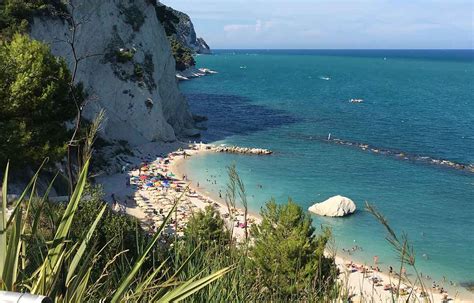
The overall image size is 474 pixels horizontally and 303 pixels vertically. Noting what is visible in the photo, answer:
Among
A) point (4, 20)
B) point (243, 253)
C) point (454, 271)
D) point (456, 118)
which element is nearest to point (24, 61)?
point (4, 20)

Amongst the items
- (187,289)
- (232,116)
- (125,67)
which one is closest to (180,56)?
(232,116)

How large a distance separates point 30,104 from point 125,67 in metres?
23.5

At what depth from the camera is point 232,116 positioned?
2650 inches

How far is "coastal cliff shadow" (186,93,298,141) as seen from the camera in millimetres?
57203

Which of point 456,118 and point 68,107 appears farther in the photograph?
point 456,118

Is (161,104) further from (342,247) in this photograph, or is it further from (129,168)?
(342,247)

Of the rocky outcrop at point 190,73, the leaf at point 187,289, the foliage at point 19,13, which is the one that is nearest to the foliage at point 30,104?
the foliage at point 19,13

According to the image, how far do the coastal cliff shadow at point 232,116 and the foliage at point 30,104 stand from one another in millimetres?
30944

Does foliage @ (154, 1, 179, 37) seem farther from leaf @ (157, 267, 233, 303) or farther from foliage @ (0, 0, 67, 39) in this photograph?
leaf @ (157, 267, 233, 303)

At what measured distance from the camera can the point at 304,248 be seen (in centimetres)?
1596

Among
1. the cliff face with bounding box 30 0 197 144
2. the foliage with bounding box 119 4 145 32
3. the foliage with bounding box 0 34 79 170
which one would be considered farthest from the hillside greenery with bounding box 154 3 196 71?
the foliage with bounding box 0 34 79 170

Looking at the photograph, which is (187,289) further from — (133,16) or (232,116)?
(232,116)

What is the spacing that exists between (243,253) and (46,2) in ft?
116

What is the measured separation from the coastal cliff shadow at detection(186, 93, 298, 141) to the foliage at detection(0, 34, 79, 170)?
102 feet
